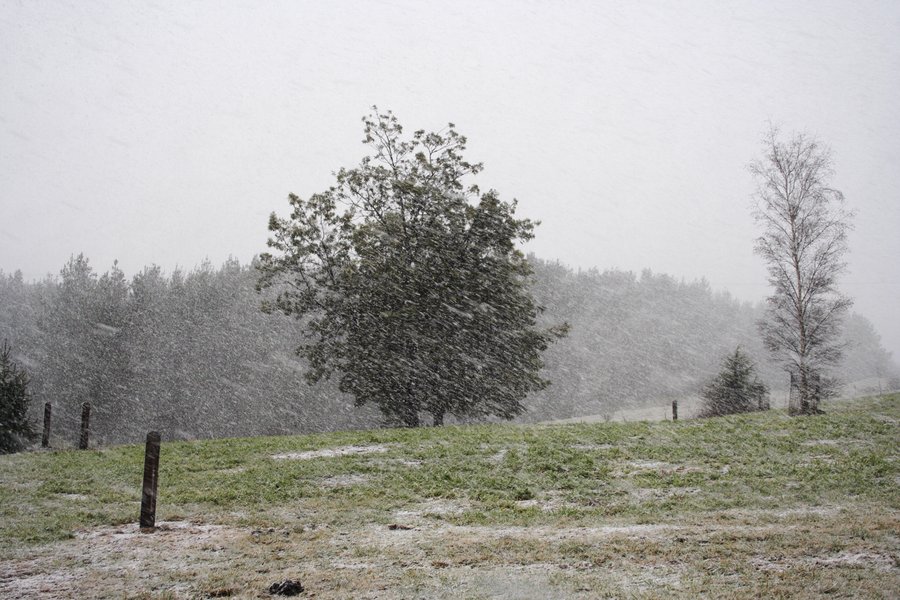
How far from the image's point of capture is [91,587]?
5832mm

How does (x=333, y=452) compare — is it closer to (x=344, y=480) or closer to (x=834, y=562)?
(x=344, y=480)

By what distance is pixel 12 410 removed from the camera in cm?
2275

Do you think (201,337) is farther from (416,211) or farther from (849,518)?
(849,518)

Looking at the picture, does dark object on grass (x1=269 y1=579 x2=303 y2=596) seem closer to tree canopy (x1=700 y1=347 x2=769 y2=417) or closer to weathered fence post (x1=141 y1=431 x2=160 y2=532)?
weathered fence post (x1=141 y1=431 x2=160 y2=532)

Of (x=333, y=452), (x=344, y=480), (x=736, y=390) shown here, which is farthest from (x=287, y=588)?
(x=736, y=390)

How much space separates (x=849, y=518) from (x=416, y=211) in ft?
66.3

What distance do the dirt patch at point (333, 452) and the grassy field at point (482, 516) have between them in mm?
112

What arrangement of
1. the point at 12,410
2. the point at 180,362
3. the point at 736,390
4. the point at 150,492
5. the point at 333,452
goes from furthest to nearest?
the point at 180,362 → the point at 736,390 → the point at 12,410 → the point at 333,452 → the point at 150,492

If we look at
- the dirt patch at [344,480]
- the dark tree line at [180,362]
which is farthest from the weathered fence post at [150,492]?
the dark tree line at [180,362]

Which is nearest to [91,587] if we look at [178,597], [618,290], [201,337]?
[178,597]

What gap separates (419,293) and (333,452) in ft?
36.7

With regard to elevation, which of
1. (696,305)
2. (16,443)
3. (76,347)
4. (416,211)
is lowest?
(16,443)

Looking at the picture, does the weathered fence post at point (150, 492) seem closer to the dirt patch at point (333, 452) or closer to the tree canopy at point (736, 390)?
the dirt patch at point (333, 452)

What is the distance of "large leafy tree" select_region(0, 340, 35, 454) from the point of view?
73.2ft
